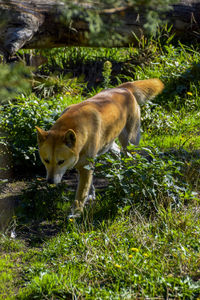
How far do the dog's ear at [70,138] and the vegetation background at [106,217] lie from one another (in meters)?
0.39

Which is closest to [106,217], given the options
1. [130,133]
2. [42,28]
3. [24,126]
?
[130,133]

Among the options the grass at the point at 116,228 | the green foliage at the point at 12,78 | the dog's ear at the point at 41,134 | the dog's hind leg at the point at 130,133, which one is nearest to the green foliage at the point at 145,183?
the grass at the point at 116,228

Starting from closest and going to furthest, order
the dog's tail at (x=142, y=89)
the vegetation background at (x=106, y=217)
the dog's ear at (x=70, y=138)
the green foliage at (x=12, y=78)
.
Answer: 1. the green foliage at (x=12, y=78)
2. the vegetation background at (x=106, y=217)
3. the dog's ear at (x=70, y=138)
4. the dog's tail at (x=142, y=89)

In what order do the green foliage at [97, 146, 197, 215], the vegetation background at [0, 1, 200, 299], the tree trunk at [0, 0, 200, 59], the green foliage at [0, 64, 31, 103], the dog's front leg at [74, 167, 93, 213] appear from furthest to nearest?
the tree trunk at [0, 0, 200, 59] → the dog's front leg at [74, 167, 93, 213] → the green foliage at [97, 146, 197, 215] → the vegetation background at [0, 1, 200, 299] → the green foliage at [0, 64, 31, 103]

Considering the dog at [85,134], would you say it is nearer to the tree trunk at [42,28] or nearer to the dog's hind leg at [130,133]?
the dog's hind leg at [130,133]

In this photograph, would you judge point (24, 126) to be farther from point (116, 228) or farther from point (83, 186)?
point (116, 228)

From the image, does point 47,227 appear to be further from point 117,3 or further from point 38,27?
point 38,27

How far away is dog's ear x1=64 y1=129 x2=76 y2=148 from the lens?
504 cm

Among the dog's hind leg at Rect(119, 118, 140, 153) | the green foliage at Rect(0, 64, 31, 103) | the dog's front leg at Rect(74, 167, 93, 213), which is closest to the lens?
the green foliage at Rect(0, 64, 31, 103)

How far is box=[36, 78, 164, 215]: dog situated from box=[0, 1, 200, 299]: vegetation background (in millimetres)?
224

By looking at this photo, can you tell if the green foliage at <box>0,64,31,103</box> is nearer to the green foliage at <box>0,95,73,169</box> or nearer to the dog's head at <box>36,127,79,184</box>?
the dog's head at <box>36,127,79,184</box>

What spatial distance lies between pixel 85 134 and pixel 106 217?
1043 mm

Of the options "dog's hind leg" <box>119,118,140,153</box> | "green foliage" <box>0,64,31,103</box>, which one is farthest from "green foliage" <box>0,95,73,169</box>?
"green foliage" <box>0,64,31,103</box>

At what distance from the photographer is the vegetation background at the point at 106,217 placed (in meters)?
3.66
